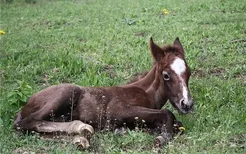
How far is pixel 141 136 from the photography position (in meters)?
5.73

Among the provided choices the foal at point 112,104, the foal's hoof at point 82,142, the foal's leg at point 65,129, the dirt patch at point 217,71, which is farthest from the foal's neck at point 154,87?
the dirt patch at point 217,71

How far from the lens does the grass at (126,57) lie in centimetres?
573

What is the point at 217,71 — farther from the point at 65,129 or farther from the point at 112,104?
the point at 65,129

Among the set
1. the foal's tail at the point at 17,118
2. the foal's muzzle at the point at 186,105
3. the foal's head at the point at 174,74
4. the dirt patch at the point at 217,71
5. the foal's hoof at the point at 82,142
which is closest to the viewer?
the foal's hoof at the point at 82,142

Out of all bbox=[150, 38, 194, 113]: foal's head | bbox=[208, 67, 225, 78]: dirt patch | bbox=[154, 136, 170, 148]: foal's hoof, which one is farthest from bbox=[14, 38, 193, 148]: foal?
bbox=[208, 67, 225, 78]: dirt patch

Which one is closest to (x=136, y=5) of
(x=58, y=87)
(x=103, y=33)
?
(x=103, y=33)

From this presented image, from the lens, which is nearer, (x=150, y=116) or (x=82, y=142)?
(x=82, y=142)

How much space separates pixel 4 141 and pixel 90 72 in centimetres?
331

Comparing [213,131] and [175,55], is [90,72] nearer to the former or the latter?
[175,55]

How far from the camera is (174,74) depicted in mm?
6207

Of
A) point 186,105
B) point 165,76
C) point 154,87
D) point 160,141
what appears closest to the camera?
point 160,141

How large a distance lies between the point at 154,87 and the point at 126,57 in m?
3.54

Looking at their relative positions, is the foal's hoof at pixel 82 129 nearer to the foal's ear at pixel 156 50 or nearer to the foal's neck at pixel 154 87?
the foal's neck at pixel 154 87

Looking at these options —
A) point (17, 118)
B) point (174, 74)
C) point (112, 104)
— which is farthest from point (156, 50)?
point (17, 118)
